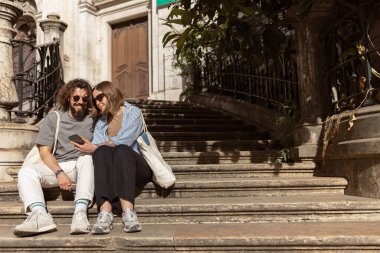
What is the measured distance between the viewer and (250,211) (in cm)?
297

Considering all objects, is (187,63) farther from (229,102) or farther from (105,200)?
(105,200)

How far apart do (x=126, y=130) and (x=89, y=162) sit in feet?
1.36

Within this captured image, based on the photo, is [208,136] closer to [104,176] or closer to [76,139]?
[76,139]

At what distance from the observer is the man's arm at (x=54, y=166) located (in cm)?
303

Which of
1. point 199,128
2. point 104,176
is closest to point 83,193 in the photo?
point 104,176

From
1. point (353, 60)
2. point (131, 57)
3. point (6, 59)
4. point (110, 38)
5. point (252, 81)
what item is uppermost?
point (110, 38)

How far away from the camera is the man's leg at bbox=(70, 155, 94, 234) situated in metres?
2.64

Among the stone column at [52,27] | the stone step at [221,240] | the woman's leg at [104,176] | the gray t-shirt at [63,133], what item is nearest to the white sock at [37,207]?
the stone step at [221,240]

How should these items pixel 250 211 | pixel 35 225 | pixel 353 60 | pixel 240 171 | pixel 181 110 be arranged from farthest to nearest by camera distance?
pixel 181 110 → pixel 240 171 → pixel 353 60 → pixel 250 211 → pixel 35 225

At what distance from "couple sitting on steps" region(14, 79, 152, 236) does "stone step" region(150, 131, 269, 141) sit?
2.20 metres

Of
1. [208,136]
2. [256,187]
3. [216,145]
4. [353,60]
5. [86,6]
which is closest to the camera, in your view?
[256,187]

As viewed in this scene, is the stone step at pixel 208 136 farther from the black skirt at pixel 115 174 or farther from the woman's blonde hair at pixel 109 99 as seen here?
the black skirt at pixel 115 174

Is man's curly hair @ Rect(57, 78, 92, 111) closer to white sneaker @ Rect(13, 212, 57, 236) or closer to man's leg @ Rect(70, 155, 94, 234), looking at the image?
man's leg @ Rect(70, 155, 94, 234)

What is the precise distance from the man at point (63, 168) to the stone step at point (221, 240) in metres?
0.11
